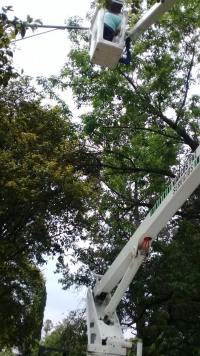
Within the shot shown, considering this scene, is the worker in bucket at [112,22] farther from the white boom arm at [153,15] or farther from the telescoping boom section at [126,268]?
the telescoping boom section at [126,268]

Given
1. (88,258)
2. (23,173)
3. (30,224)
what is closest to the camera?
(23,173)

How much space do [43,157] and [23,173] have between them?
32.4 inches

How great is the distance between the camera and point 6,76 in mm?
5082

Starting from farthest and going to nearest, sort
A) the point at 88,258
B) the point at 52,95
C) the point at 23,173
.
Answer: the point at 88,258, the point at 52,95, the point at 23,173

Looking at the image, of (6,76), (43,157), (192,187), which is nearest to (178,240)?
(43,157)

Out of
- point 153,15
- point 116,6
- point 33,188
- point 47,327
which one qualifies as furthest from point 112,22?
point 47,327

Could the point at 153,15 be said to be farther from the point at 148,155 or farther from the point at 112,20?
the point at 148,155

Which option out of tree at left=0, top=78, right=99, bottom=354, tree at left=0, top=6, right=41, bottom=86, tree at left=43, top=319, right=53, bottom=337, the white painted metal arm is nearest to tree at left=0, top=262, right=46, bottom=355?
tree at left=0, top=78, right=99, bottom=354

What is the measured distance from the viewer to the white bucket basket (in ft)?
17.0

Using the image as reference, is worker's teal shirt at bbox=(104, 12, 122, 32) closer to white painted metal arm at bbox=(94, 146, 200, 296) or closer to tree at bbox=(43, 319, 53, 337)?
white painted metal arm at bbox=(94, 146, 200, 296)

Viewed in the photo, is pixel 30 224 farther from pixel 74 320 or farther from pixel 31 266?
pixel 74 320

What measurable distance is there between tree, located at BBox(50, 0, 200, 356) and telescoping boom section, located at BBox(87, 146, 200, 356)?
3.32 metres

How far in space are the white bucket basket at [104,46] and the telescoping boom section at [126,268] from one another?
2.11 meters

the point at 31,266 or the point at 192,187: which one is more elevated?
the point at 31,266
